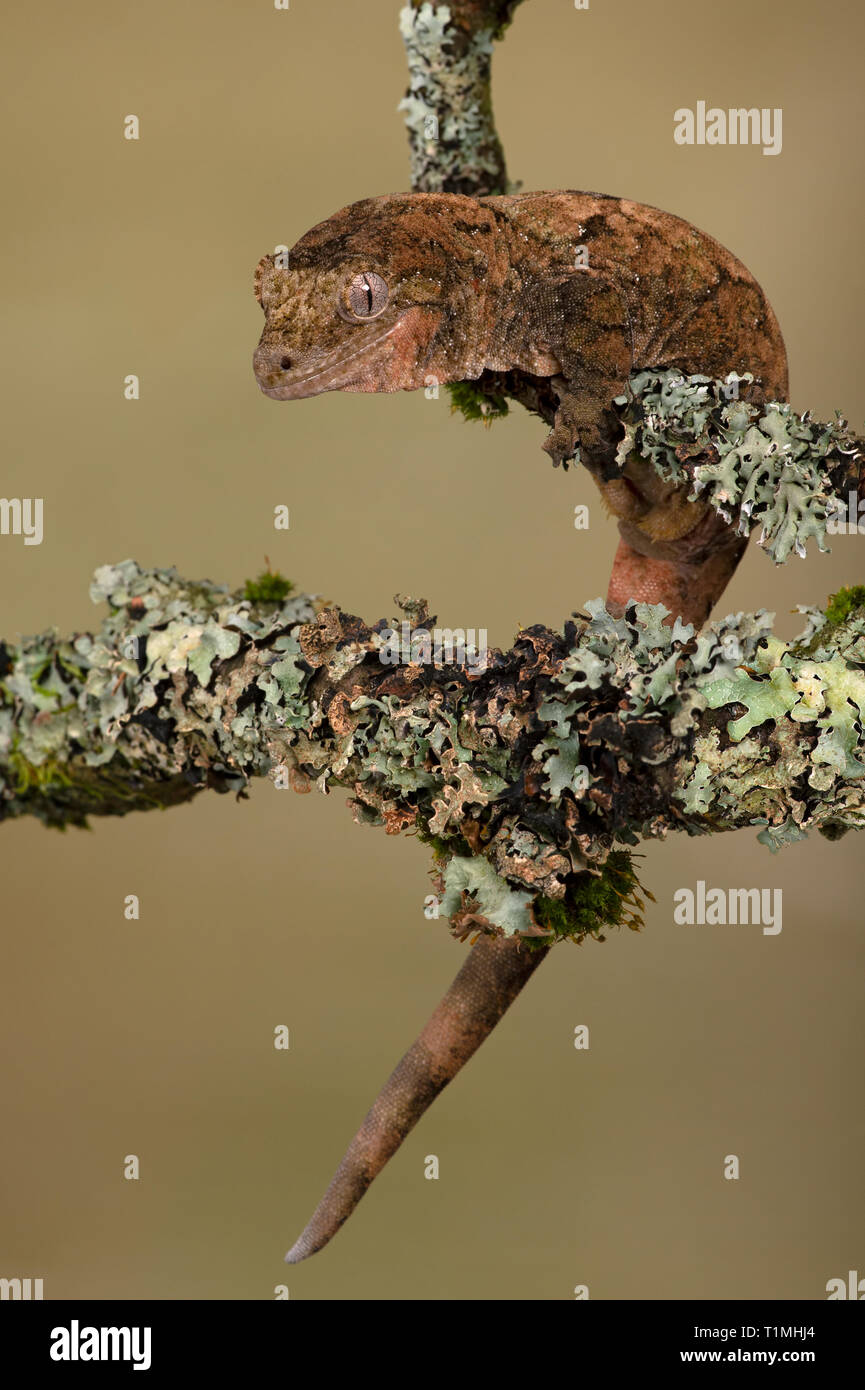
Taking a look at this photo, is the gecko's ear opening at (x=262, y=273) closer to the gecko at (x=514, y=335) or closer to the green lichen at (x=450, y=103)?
the gecko at (x=514, y=335)

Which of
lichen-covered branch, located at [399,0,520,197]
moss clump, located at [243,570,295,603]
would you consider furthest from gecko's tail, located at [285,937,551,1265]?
lichen-covered branch, located at [399,0,520,197]

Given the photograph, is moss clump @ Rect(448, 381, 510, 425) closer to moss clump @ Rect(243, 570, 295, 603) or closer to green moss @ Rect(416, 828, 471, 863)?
moss clump @ Rect(243, 570, 295, 603)

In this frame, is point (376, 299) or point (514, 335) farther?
point (514, 335)

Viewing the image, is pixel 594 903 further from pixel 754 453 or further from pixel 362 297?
pixel 362 297

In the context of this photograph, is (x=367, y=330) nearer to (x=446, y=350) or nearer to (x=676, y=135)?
(x=446, y=350)

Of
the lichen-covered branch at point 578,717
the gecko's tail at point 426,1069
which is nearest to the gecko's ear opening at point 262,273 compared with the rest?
the lichen-covered branch at point 578,717

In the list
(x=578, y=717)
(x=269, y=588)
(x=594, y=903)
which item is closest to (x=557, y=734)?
(x=578, y=717)
